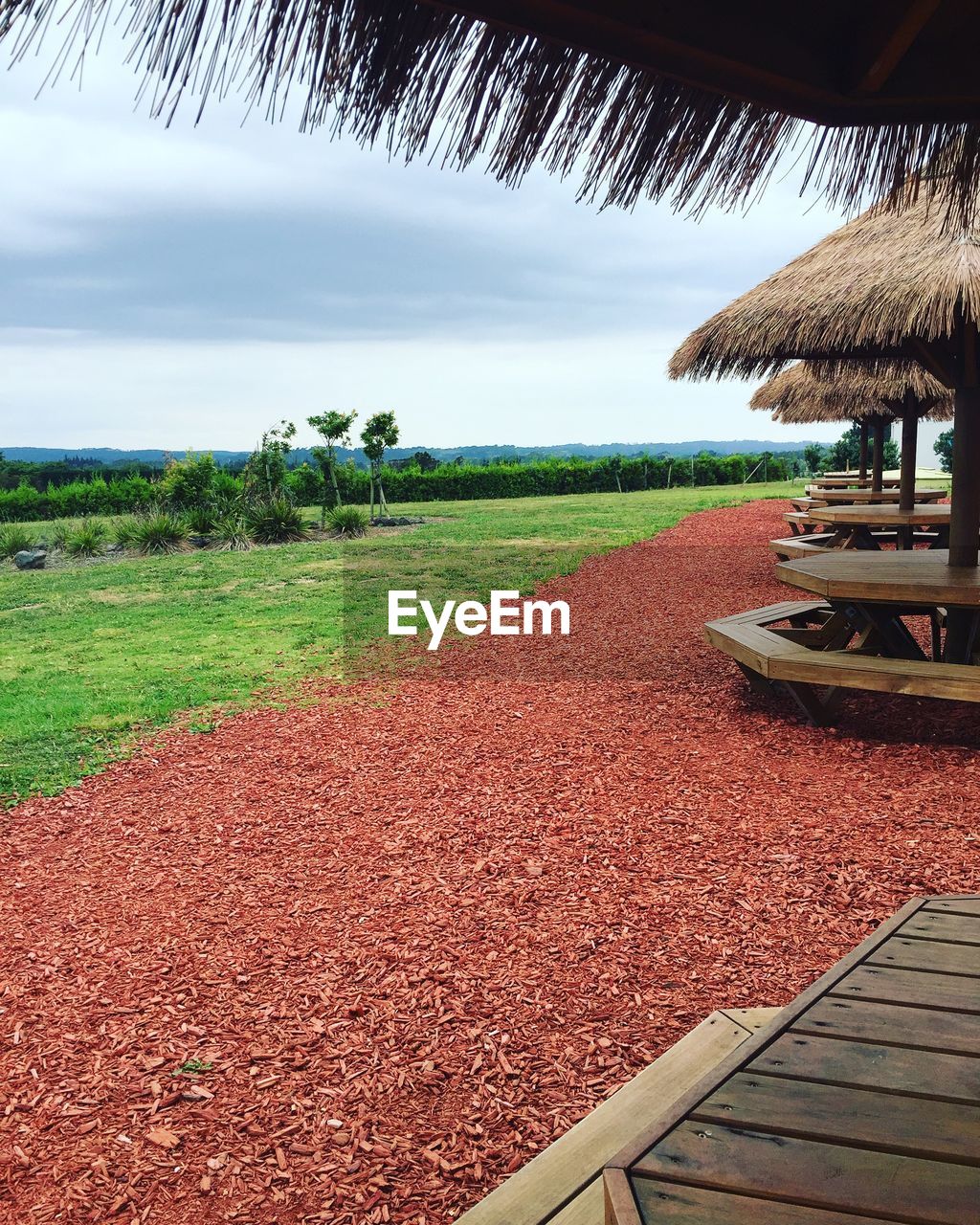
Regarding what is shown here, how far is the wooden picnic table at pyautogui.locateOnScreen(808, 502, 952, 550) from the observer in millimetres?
9219

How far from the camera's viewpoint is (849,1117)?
1.58m

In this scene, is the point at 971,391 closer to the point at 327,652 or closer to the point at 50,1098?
the point at 327,652

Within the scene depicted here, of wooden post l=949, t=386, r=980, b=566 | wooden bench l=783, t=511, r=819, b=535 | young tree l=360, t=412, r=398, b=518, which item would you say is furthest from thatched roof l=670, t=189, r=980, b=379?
young tree l=360, t=412, r=398, b=518

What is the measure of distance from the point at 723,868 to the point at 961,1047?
5.96 feet

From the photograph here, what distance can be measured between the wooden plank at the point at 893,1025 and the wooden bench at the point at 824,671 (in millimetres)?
3141

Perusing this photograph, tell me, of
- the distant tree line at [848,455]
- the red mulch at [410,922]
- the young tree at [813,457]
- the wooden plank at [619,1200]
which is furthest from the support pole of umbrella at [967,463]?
the young tree at [813,457]

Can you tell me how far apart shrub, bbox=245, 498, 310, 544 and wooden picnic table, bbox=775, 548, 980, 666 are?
13488 millimetres

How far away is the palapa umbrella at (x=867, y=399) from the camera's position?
993 centimetres

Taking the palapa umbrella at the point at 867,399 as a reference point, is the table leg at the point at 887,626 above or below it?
below

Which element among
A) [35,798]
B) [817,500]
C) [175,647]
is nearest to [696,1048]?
[35,798]

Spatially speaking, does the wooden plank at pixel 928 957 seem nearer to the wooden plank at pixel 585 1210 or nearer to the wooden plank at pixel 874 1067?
the wooden plank at pixel 874 1067

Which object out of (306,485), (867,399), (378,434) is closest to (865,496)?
(867,399)

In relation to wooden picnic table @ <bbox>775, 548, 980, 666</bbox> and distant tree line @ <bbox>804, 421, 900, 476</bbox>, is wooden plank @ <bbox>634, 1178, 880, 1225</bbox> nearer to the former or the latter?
wooden picnic table @ <bbox>775, 548, 980, 666</bbox>

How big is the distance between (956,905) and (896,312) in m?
4.27
